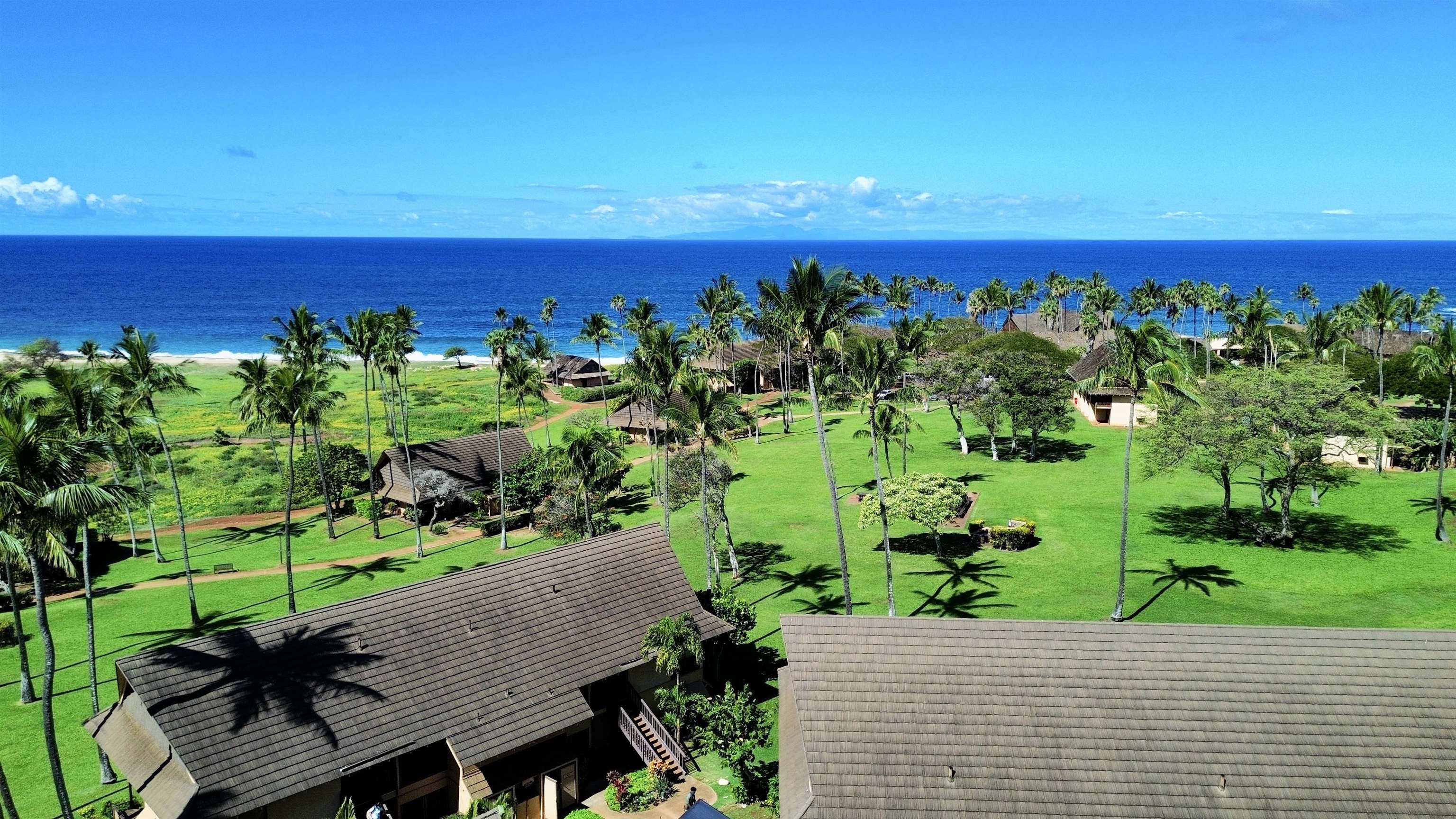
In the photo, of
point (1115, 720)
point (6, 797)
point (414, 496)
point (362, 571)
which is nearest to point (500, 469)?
point (414, 496)

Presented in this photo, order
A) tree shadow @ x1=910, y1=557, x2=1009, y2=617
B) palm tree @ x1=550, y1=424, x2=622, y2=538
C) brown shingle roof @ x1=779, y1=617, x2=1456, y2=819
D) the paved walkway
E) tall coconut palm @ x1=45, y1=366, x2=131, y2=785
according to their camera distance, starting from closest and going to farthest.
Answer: brown shingle roof @ x1=779, y1=617, x2=1456, y2=819
the paved walkway
tall coconut palm @ x1=45, y1=366, x2=131, y2=785
tree shadow @ x1=910, y1=557, x2=1009, y2=617
palm tree @ x1=550, y1=424, x2=622, y2=538

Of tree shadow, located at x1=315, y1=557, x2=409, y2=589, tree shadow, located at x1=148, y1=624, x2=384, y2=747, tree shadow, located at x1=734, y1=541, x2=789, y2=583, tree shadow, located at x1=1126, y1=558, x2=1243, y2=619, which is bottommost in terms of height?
tree shadow, located at x1=315, y1=557, x2=409, y2=589

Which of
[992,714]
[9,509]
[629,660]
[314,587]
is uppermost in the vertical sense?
[9,509]

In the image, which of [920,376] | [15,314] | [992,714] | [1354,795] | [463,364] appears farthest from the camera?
[15,314]

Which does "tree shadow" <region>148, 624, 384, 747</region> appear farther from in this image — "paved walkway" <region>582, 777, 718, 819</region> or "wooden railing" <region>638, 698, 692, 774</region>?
"wooden railing" <region>638, 698, 692, 774</region>

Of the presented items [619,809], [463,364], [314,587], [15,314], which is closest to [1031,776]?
[619,809]

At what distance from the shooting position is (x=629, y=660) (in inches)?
1055

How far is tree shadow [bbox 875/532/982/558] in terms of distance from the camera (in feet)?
144

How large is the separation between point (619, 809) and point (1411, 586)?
110 ft

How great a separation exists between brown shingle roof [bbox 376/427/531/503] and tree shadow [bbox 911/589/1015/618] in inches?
1206

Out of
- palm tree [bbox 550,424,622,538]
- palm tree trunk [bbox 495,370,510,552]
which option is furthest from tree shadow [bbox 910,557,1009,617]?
palm tree trunk [bbox 495,370,510,552]

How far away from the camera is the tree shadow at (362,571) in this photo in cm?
4303

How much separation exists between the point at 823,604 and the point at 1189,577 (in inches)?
635

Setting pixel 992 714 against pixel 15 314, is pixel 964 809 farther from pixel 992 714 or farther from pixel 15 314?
pixel 15 314
